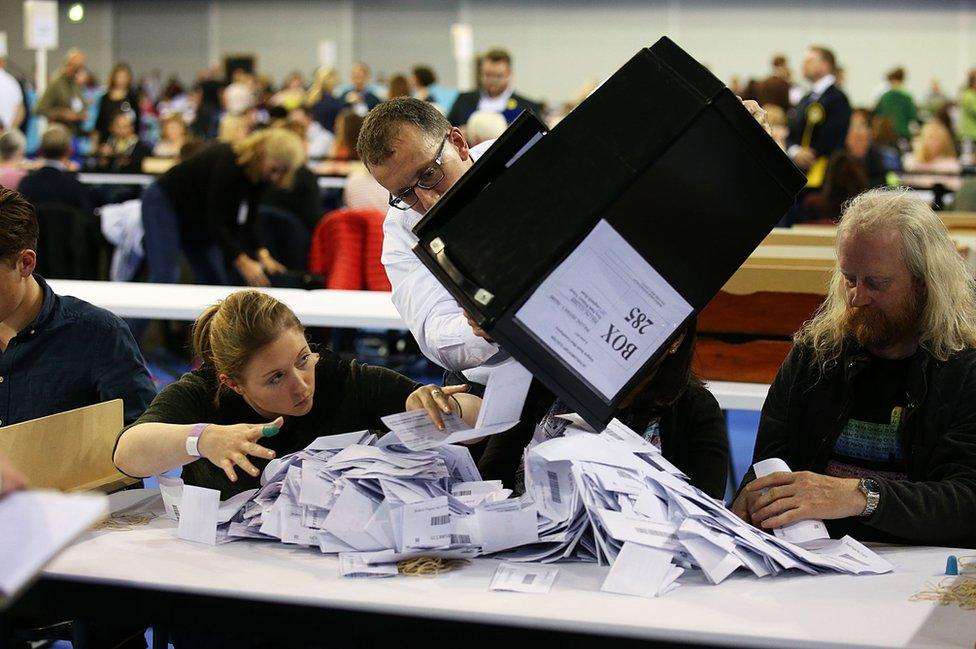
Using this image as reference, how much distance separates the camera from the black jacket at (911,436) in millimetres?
1977

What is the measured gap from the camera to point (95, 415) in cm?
223

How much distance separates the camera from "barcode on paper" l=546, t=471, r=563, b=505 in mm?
1869

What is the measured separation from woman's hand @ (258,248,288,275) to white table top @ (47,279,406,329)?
3.65ft

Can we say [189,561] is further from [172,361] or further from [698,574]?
[172,361]

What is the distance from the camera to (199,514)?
75.9 inches

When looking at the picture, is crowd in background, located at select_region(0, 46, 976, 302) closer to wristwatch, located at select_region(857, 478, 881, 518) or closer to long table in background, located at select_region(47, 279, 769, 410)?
long table in background, located at select_region(47, 279, 769, 410)

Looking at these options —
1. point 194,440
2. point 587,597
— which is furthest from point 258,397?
point 587,597

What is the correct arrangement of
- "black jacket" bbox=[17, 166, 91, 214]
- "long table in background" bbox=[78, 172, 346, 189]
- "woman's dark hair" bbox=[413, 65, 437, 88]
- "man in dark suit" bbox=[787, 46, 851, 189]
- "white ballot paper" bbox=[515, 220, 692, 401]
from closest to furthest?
"white ballot paper" bbox=[515, 220, 692, 401]
"black jacket" bbox=[17, 166, 91, 214]
"man in dark suit" bbox=[787, 46, 851, 189]
"long table in background" bbox=[78, 172, 346, 189]
"woman's dark hair" bbox=[413, 65, 437, 88]

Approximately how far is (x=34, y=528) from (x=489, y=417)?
0.80m

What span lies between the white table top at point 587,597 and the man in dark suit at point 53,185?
5.30m

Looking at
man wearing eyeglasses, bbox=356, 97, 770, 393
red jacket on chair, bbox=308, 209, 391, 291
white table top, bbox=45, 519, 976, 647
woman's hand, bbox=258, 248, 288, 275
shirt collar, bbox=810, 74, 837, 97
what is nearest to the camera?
A: white table top, bbox=45, 519, 976, 647

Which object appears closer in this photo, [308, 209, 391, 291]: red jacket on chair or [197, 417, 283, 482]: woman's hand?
[197, 417, 283, 482]: woman's hand

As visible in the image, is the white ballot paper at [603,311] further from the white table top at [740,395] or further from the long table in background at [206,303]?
the long table in background at [206,303]

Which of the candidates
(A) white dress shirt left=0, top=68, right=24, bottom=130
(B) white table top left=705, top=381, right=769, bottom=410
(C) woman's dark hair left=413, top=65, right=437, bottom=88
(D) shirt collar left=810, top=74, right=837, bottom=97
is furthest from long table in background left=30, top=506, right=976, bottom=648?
(C) woman's dark hair left=413, top=65, right=437, bottom=88
